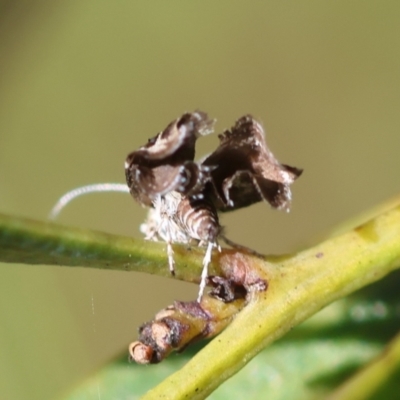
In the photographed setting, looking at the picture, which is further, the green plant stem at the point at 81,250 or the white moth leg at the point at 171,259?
the white moth leg at the point at 171,259

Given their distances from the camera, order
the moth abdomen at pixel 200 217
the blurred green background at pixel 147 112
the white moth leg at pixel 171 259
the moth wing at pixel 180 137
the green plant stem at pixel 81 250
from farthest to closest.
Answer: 1. the blurred green background at pixel 147 112
2. the moth abdomen at pixel 200 217
3. the moth wing at pixel 180 137
4. the white moth leg at pixel 171 259
5. the green plant stem at pixel 81 250

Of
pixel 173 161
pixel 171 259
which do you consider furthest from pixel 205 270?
pixel 173 161

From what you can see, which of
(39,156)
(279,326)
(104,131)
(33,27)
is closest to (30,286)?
(39,156)

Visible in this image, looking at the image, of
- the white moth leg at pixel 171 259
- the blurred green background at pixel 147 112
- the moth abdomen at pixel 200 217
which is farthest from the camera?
the blurred green background at pixel 147 112

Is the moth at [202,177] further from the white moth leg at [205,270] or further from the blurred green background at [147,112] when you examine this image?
the blurred green background at [147,112]

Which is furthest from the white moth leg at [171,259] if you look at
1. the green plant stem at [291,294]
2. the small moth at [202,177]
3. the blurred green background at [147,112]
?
the blurred green background at [147,112]

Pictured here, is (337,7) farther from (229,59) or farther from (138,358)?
(138,358)

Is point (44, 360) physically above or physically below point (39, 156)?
below
